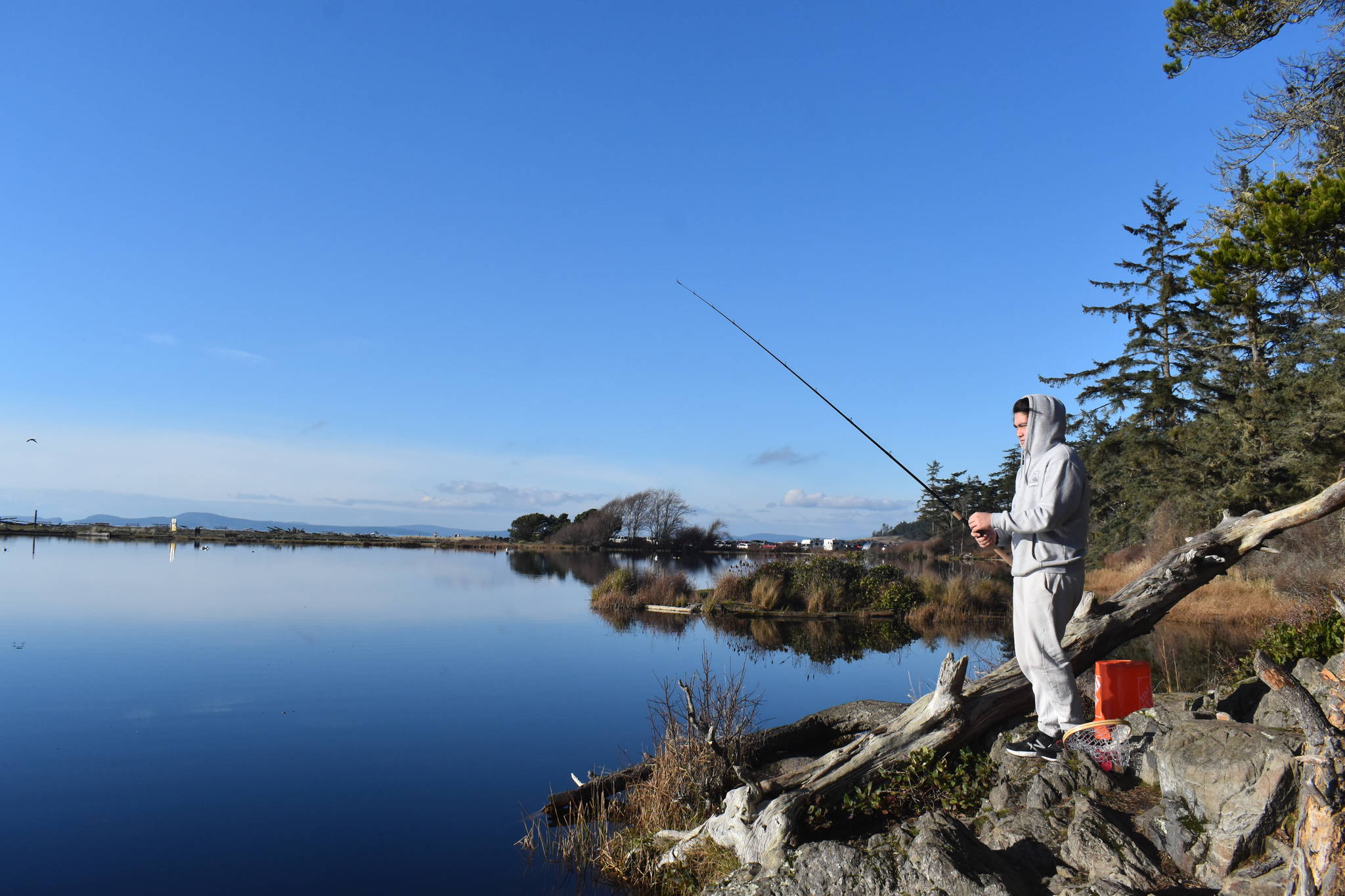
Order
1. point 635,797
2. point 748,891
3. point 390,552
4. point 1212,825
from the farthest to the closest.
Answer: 1. point 390,552
2. point 635,797
3. point 748,891
4. point 1212,825

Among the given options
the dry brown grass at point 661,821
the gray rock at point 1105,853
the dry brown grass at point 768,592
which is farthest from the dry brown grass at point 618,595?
the gray rock at point 1105,853

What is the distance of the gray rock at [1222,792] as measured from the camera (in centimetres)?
389

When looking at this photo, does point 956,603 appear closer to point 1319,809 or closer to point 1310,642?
point 1310,642

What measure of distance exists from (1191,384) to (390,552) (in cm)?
4398

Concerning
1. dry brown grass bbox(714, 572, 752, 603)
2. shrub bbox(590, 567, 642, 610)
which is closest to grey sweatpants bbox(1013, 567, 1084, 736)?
dry brown grass bbox(714, 572, 752, 603)

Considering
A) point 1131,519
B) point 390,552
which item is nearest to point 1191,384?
point 1131,519

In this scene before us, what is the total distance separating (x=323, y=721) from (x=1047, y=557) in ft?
29.6

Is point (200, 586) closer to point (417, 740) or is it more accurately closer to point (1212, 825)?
point (417, 740)

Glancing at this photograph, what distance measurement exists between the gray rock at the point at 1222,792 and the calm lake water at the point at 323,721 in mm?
4209

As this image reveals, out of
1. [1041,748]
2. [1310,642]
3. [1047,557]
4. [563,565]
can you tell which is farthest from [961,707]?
[563,565]

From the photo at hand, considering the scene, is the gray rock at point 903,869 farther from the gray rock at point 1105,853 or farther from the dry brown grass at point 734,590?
the dry brown grass at point 734,590

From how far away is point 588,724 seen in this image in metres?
10.8

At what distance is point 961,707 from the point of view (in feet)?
18.7

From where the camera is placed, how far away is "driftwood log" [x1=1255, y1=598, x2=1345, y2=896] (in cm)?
320
